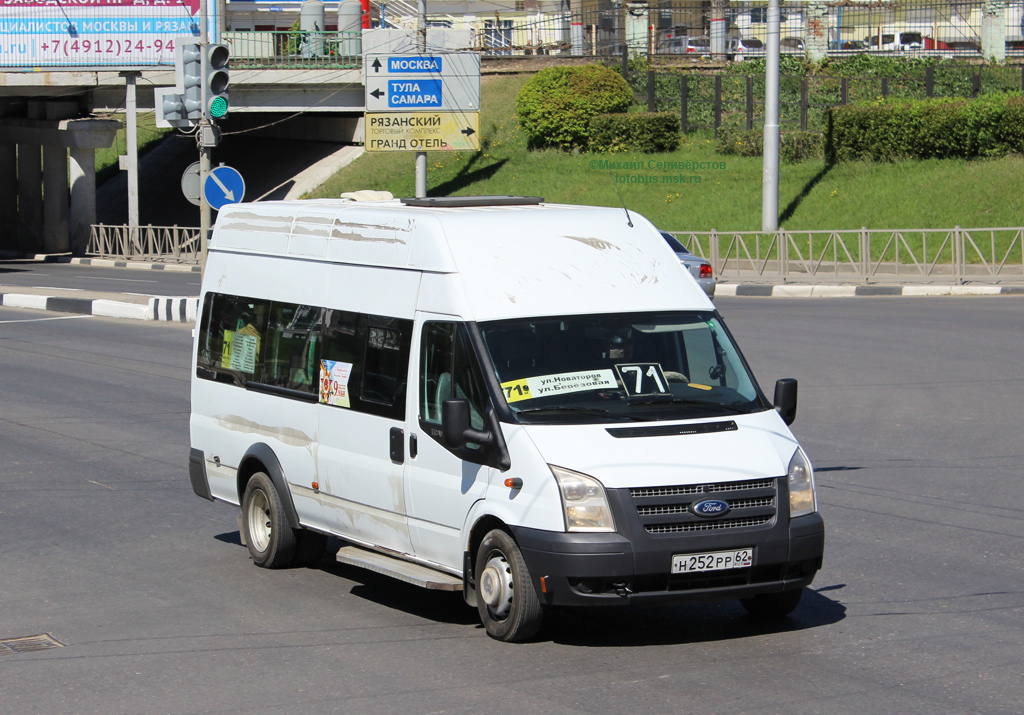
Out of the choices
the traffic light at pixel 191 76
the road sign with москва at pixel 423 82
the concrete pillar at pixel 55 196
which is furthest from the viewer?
the concrete pillar at pixel 55 196

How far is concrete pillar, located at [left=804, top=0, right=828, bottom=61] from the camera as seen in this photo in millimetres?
42162

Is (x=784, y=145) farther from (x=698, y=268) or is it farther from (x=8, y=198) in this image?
(x=8, y=198)

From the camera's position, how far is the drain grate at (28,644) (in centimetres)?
609

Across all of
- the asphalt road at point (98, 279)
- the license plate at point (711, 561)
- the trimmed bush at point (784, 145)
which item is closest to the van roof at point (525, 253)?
the license plate at point (711, 561)

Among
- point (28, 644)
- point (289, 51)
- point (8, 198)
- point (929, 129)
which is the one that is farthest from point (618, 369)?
point (8, 198)

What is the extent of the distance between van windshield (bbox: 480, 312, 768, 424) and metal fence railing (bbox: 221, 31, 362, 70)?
38.1 m

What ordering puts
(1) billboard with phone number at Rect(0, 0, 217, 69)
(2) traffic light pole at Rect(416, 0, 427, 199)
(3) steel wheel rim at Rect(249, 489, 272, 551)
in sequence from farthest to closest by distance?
(1) billboard with phone number at Rect(0, 0, 217, 69), (2) traffic light pole at Rect(416, 0, 427, 199), (3) steel wheel rim at Rect(249, 489, 272, 551)

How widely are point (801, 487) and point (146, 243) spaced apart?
123 ft

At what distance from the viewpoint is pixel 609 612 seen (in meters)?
6.64

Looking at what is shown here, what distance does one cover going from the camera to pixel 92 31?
41.9 meters

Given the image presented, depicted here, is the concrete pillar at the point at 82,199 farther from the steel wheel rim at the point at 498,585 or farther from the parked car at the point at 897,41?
the steel wheel rim at the point at 498,585

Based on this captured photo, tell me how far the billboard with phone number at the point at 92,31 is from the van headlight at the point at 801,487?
128 feet

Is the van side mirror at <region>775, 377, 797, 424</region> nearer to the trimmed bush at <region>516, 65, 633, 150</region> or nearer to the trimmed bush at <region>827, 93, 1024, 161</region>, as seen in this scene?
the trimmed bush at <region>827, 93, 1024, 161</region>

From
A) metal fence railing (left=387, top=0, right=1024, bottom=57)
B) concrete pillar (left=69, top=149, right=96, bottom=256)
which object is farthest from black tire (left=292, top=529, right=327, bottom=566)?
concrete pillar (left=69, top=149, right=96, bottom=256)
